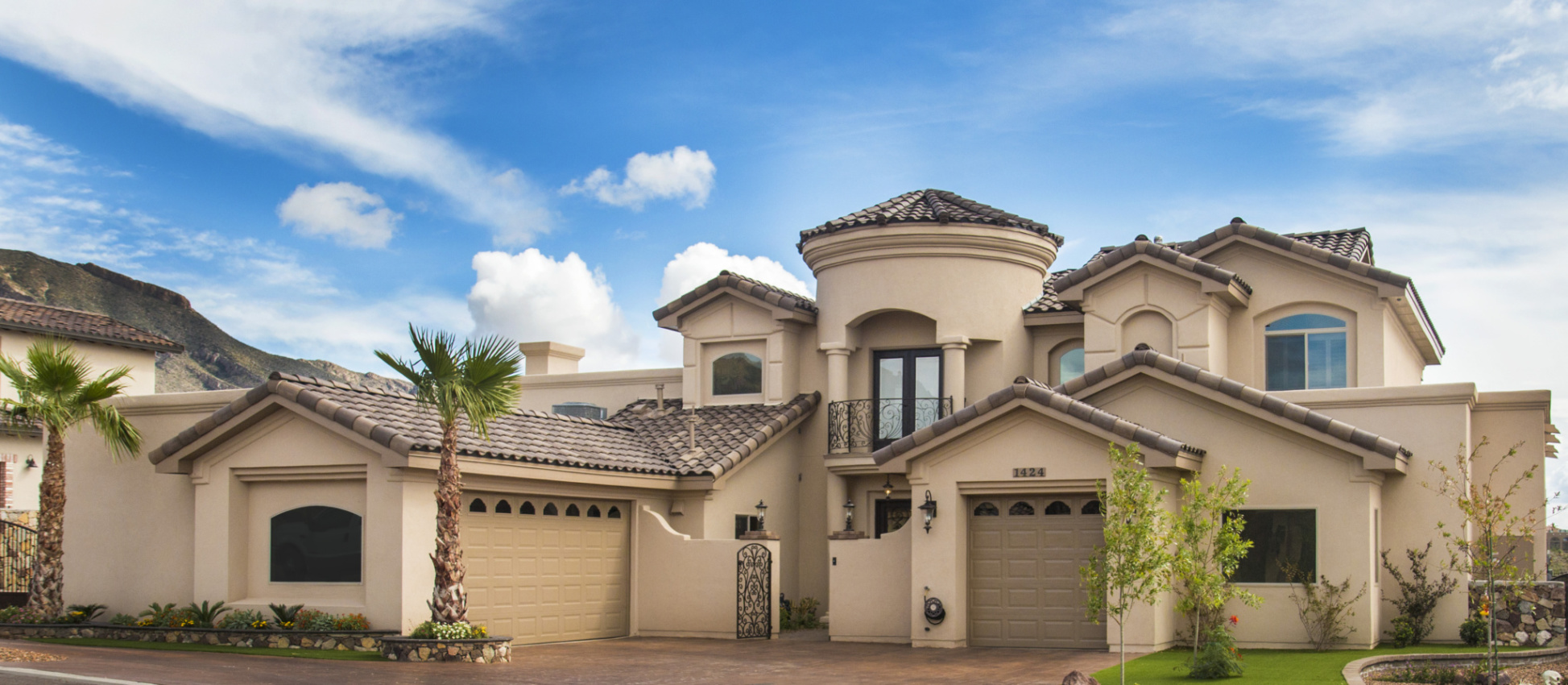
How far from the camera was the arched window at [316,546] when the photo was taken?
1900cm

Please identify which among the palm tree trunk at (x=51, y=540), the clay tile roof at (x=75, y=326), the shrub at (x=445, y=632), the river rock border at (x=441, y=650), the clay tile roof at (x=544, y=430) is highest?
the clay tile roof at (x=75, y=326)

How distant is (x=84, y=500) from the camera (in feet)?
72.4

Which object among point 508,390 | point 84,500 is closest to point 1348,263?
point 508,390

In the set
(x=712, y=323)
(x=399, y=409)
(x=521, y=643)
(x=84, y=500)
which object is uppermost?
(x=712, y=323)

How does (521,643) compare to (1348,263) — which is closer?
(521,643)

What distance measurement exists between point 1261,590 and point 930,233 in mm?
9470

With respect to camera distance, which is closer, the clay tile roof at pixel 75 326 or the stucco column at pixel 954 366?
the stucco column at pixel 954 366

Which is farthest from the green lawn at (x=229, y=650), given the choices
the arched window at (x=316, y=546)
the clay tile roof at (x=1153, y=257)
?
the clay tile roof at (x=1153, y=257)

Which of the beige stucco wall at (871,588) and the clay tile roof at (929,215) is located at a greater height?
the clay tile roof at (929,215)

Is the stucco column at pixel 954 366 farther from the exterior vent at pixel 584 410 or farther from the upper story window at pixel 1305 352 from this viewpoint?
the exterior vent at pixel 584 410

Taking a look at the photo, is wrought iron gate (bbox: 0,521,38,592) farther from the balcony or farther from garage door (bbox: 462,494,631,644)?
the balcony

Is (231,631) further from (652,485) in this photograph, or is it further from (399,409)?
(652,485)

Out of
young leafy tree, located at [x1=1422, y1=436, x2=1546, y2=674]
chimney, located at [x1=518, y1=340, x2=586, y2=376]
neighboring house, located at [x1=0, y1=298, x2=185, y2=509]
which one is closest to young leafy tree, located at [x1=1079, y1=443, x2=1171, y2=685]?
young leafy tree, located at [x1=1422, y1=436, x2=1546, y2=674]

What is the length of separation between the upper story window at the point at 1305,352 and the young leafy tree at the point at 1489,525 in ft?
9.62
